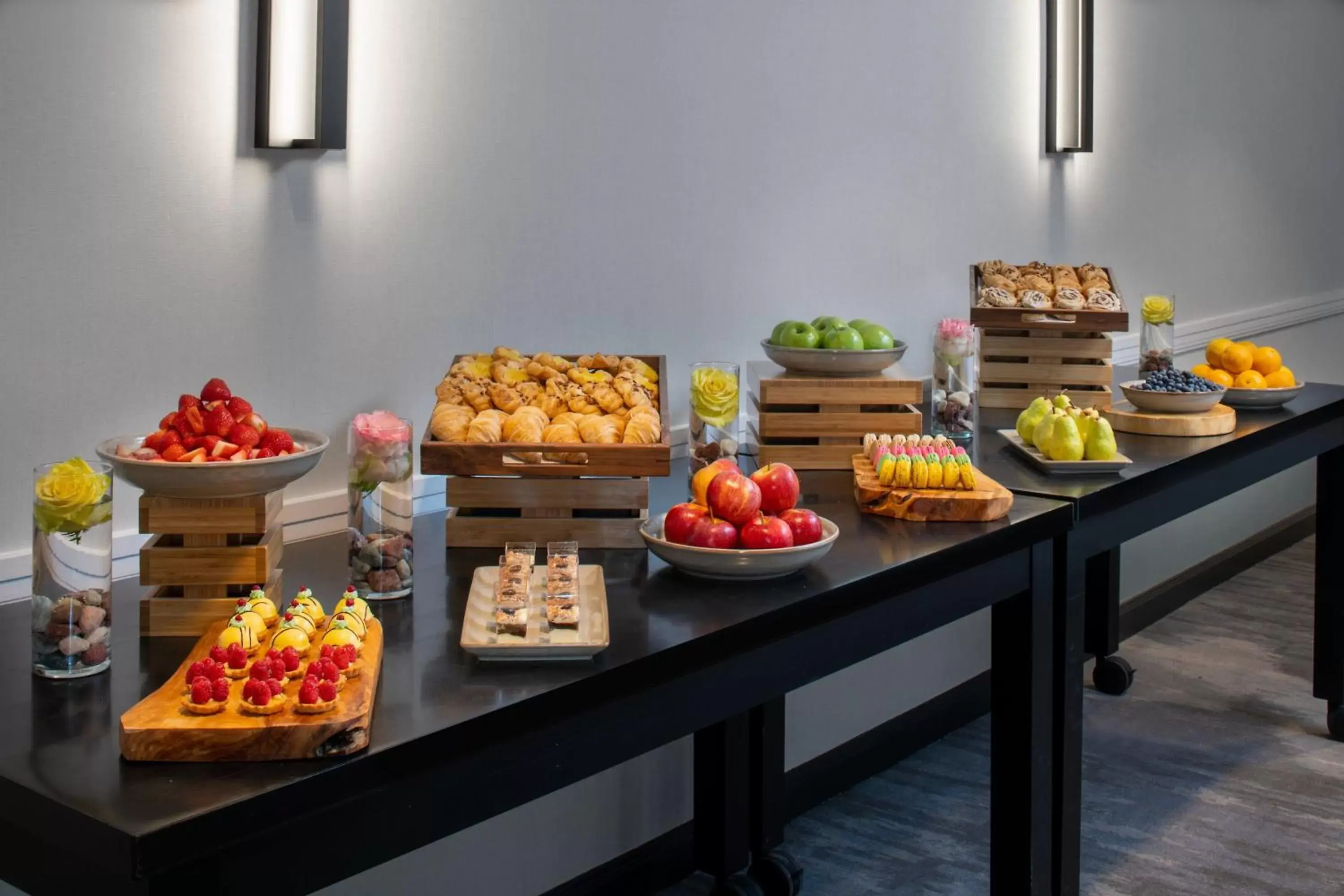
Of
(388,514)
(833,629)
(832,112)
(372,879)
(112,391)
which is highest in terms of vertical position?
(832,112)

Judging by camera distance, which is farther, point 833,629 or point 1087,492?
point 1087,492

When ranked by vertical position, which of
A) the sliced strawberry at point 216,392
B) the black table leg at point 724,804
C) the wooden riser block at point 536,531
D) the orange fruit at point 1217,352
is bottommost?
the black table leg at point 724,804

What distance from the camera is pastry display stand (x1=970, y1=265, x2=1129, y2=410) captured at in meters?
2.88

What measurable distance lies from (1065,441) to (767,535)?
81 cm

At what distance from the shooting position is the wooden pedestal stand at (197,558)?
1458 mm

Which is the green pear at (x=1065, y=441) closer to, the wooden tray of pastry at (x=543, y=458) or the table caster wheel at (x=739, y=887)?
the wooden tray of pastry at (x=543, y=458)

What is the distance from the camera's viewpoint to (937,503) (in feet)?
6.54

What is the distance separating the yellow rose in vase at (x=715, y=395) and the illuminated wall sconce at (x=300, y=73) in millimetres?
638

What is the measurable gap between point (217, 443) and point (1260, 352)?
2.42 metres

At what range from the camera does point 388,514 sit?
161 centimetres

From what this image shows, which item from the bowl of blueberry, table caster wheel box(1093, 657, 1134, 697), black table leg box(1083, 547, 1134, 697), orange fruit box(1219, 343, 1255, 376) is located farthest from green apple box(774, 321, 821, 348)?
table caster wheel box(1093, 657, 1134, 697)

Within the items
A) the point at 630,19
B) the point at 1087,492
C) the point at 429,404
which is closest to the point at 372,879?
the point at 429,404

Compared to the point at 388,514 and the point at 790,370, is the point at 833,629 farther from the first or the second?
the point at 790,370

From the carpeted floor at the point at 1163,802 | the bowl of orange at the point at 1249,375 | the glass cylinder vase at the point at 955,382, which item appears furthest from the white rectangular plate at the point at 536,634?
the bowl of orange at the point at 1249,375
